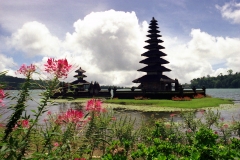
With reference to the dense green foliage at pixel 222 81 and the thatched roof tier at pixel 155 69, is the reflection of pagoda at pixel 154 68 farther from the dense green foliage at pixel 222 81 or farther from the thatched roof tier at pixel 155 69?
the dense green foliage at pixel 222 81

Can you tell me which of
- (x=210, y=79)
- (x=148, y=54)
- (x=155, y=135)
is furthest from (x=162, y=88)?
(x=210, y=79)

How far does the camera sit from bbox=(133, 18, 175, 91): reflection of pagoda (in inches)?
1502

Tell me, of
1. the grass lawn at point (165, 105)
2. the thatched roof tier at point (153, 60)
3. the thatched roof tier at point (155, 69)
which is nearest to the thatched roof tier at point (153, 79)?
the thatched roof tier at point (155, 69)

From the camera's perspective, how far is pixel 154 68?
38.8 metres

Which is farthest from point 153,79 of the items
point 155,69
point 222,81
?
point 222,81

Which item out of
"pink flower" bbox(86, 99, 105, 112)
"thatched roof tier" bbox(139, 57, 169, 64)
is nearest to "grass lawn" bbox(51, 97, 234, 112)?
"thatched roof tier" bbox(139, 57, 169, 64)

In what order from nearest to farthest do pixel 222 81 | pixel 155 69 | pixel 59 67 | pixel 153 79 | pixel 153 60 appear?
1. pixel 59 67
2. pixel 153 79
3. pixel 155 69
4. pixel 153 60
5. pixel 222 81

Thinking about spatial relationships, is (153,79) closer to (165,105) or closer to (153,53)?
(153,53)

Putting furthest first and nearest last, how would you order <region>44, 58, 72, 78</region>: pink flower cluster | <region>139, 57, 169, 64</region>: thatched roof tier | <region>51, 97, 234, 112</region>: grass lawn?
1. <region>139, 57, 169, 64</region>: thatched roof tier
2. <region>51, 97, 234, 112</region>: grass lawn
3. <region>44, 58, 72, 78</region>: pink flower cluster

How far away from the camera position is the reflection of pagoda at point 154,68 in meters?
38.2

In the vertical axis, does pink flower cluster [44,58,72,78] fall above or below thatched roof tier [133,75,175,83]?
below

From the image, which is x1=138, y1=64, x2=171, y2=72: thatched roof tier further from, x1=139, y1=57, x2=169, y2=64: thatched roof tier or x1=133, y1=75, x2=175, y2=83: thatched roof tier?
x1=133, y1=75, x2=175, y2=83: thatched roof tier

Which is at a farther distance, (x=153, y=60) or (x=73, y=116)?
(x=153, y=60)

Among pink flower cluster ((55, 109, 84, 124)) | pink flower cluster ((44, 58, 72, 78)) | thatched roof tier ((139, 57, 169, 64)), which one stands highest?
thatched roof tier ((139, 57, 169, 64))
